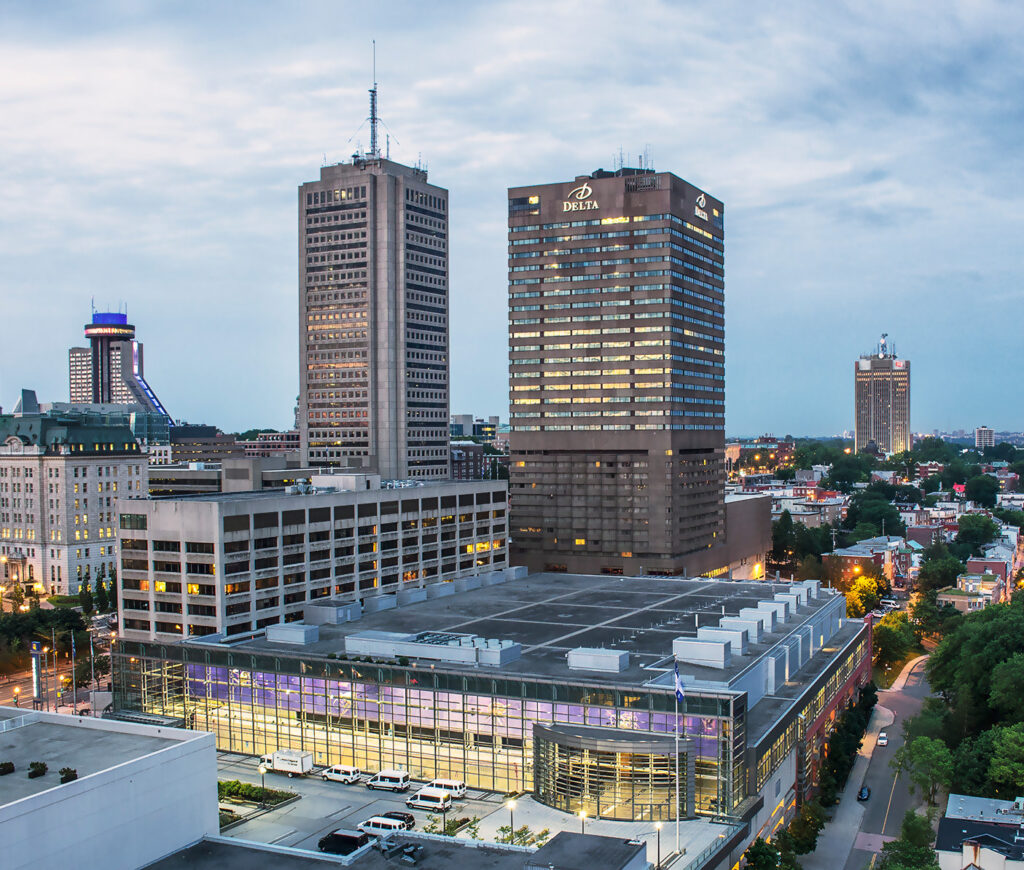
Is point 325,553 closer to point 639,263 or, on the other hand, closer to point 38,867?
point 38,867

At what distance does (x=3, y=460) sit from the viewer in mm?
196500

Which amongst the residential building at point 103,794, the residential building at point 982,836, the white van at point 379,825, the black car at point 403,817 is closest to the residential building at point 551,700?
the black car at point 403,817

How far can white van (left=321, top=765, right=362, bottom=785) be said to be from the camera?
76.1 m

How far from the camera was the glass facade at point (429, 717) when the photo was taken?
67.6 metres

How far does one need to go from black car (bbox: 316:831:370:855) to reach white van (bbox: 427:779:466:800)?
10022 mm

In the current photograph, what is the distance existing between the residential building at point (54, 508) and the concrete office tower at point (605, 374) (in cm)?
8085

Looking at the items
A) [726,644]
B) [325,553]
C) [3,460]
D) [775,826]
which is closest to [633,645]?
[726,644]

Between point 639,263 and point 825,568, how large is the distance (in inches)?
2667

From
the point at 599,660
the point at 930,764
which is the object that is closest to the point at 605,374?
the point at 930,764

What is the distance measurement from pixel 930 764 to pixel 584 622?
33705 millimetres

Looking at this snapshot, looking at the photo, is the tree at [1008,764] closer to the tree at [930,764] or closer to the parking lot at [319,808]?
the tree at [930,764]

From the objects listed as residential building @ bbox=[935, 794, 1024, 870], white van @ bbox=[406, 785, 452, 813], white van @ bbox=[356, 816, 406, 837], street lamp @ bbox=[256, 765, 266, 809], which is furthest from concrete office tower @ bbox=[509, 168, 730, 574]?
white van @ bbox=[356, 816, 406, 837]

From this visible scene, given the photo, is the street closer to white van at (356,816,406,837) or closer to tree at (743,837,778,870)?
tree at (743,837,778,870)

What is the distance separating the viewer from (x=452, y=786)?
7206 cm
